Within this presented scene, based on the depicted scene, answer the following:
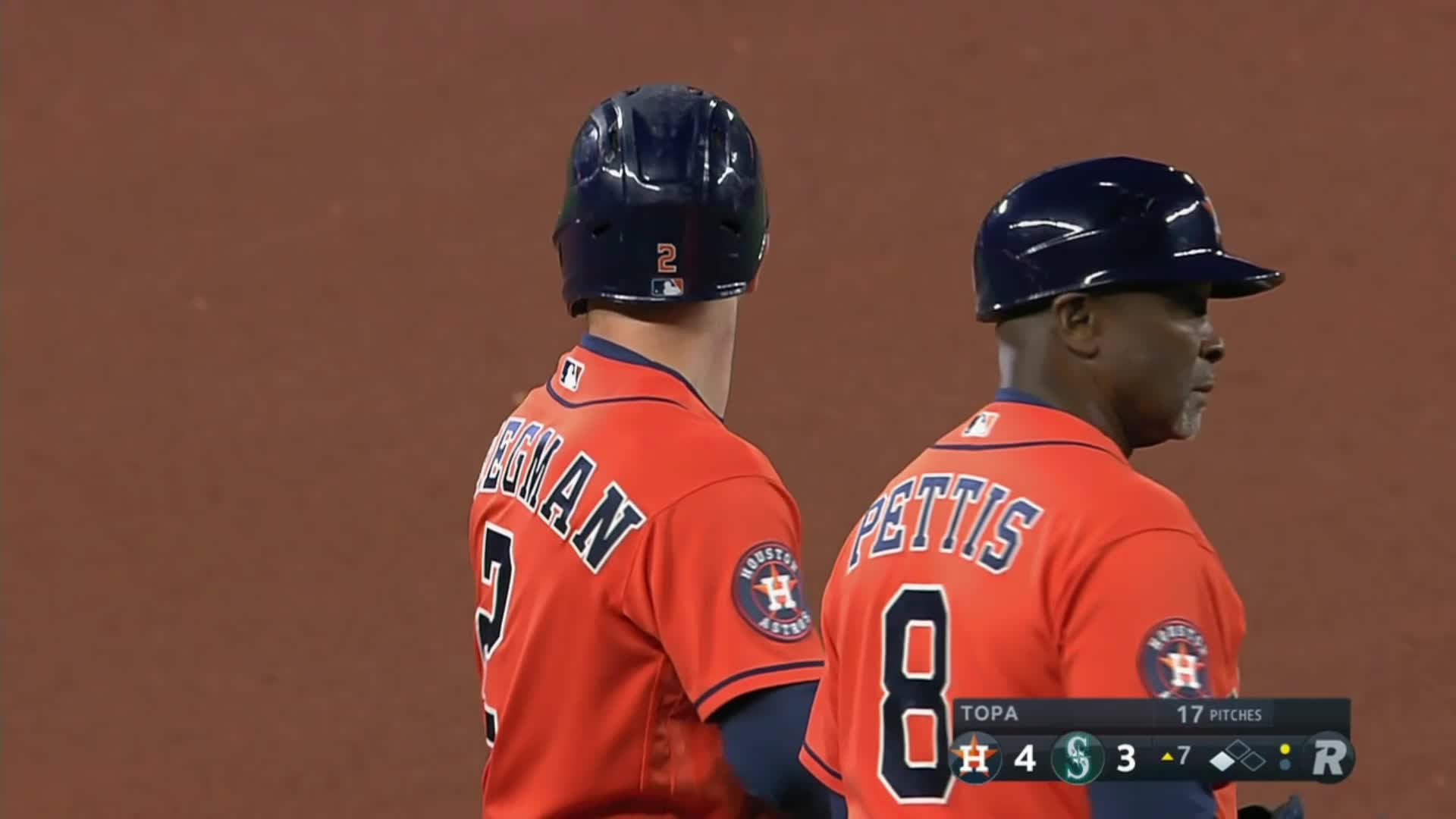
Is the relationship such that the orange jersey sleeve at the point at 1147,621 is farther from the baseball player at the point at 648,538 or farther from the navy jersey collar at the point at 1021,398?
the baseball player at the point at 648,538

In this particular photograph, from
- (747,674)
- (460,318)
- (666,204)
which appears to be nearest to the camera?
(747,674)

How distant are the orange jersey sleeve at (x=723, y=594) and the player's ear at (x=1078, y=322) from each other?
417mm

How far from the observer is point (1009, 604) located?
157 cm

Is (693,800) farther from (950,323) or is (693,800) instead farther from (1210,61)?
(1210,61)

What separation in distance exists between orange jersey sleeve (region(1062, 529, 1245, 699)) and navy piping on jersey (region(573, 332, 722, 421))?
0.70 metres

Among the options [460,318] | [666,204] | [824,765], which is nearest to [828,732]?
[824,765]

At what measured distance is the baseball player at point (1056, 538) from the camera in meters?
1.51

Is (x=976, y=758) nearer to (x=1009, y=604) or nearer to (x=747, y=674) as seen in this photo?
(x=1009, y=604)

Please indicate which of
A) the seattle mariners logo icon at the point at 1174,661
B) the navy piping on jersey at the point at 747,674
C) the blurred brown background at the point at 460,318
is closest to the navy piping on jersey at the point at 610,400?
the navy piping on jersey at the point at 747,674

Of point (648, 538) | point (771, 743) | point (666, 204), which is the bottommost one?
point (771, 743)

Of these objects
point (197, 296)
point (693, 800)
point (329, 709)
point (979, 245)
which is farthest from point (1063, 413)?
point (197, 296)

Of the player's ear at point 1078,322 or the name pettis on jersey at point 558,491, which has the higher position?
the player's ear at point 1078,322

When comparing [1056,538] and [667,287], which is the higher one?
[667,287]
